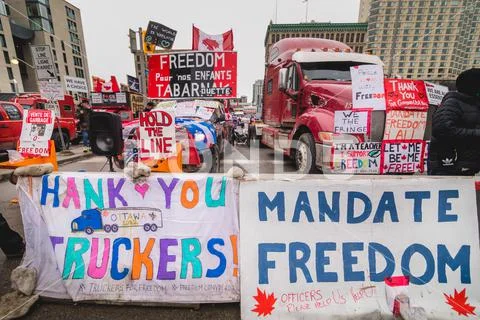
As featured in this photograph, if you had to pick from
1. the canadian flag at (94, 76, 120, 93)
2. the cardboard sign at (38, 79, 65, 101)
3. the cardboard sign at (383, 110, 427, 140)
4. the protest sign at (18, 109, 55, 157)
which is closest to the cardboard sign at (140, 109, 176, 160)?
the protest sign at (18, 109, 55, 157)

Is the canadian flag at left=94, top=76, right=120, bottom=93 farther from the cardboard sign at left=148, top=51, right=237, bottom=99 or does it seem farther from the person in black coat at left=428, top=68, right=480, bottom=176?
the person in black coat at left=428, top=68, right=480, bottom=176

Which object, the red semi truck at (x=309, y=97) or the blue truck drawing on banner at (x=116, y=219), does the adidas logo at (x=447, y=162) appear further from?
the blue truck drawing on banner at (x=116, y=219)

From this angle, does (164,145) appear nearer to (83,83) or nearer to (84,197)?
(84,197)

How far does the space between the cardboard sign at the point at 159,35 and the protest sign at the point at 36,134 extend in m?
4.50

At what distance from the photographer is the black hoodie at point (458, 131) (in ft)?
8.76

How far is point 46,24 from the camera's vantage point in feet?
158

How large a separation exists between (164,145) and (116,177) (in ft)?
3.63

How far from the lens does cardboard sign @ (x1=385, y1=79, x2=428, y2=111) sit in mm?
4426

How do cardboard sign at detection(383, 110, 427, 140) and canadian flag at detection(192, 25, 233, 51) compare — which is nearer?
cardboard sign at detection(383, 110, 427, 140)

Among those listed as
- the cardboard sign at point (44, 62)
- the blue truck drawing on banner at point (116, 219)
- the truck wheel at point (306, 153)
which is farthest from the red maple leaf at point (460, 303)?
the cardboard sign at point (44, 62)

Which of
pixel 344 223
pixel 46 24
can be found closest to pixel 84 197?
pixel 344 223

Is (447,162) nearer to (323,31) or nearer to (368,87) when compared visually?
(368,87)

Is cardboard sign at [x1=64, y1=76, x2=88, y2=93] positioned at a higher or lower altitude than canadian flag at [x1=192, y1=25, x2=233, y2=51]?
lower

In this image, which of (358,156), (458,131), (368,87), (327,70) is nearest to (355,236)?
(458,131)
